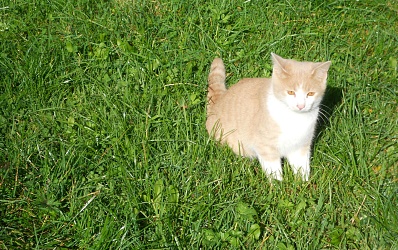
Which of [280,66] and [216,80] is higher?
[280,66]

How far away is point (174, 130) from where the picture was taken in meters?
3.59

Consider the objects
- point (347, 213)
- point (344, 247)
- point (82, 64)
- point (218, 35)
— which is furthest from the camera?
point (218, 35)

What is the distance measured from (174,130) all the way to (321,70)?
104 centimetres

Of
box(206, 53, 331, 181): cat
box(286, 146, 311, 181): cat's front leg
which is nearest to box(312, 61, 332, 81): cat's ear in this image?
box(206, 53, 331, 181): cat

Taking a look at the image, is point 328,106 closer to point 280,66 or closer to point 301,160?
point 301,160

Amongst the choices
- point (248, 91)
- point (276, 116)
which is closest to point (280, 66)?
point (276, 116)

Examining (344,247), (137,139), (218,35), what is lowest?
(344,247)

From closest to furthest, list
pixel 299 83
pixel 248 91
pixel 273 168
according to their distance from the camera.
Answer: pixel 299 83 < pixel 273 168 < pixel 248 91

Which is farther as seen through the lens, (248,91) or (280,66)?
(248,91)

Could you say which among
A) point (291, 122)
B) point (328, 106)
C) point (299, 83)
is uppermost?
point (299, 83)

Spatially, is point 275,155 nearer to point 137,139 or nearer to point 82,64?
point 137,139

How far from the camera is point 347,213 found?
313 cm

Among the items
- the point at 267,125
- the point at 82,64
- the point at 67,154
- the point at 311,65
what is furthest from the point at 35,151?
the point at 311,65

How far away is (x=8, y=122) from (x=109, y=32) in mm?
1301
